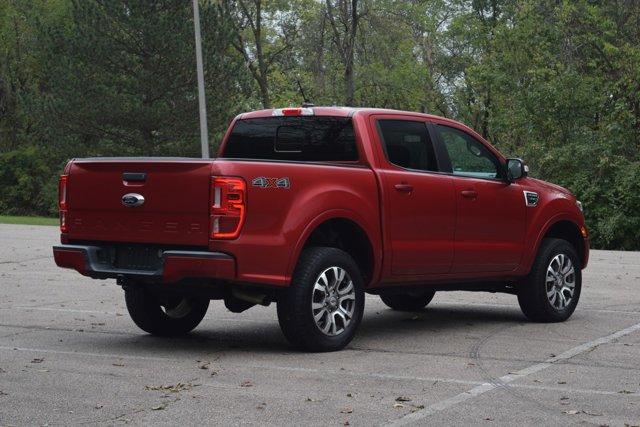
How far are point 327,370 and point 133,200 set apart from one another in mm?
1986

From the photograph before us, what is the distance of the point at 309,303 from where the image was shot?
8727mm

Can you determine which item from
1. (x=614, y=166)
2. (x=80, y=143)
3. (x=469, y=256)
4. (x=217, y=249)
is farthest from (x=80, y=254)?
(x=80, y=143)

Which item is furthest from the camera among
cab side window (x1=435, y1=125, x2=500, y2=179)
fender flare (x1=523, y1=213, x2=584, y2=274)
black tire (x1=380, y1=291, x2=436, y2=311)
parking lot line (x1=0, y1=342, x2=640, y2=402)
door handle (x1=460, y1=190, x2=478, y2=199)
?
black tire (x1=380, y1=291, x2=436, y2=311)

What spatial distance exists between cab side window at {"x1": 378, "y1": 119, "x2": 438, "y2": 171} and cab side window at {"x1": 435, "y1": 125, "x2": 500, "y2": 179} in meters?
0.23

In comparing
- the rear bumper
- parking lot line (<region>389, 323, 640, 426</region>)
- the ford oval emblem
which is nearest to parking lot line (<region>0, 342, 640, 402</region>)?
parking lot line (<region>389, 323, 640, 426</region>)

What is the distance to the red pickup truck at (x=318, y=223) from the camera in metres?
8.48

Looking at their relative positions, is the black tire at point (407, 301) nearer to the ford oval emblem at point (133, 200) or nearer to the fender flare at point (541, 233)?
the fender flare at point (541, 233)

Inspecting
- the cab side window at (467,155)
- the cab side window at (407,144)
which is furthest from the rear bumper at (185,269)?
the cab side window at (467,155)

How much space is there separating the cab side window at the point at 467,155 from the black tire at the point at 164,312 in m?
2.54

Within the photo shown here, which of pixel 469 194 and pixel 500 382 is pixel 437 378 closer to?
pixel 500 382

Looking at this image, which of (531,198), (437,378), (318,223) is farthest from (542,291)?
(437,378)

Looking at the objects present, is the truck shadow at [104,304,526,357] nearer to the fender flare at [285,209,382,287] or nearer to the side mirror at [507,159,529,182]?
the fender flare at [285,209,382,287]

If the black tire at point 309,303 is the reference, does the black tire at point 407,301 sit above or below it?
below

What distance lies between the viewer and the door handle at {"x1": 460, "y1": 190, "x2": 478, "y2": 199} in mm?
10305
